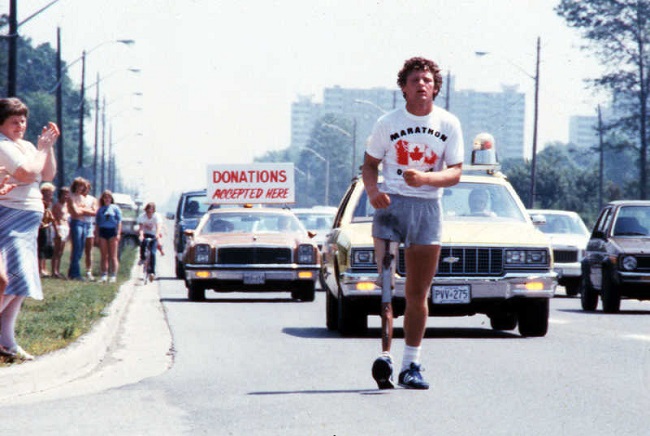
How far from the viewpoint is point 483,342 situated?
13.8 meters

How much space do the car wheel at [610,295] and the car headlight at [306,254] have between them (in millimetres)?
4417

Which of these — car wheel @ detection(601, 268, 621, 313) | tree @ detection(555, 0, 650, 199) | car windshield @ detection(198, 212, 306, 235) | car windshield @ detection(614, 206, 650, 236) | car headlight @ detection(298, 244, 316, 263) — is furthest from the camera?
tree @ detection(555, 0, 650, 199)

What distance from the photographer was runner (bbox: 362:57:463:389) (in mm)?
9406

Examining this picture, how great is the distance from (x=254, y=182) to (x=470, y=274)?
2000cm

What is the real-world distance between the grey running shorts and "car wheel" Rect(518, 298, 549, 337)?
5121mm

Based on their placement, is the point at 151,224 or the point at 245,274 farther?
the point at 151,224

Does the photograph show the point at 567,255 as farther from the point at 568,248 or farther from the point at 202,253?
the point at 202,253

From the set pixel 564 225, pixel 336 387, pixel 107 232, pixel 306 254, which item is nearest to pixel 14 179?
pixel 336 387

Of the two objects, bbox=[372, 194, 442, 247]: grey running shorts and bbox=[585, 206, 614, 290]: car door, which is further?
bbox=[585, 206, 614, 290]: car door

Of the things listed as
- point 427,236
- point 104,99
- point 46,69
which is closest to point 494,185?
point 427,236

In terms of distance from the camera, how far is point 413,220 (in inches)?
372

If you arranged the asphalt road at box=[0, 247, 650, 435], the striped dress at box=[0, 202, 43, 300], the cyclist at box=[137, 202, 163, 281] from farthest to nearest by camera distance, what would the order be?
the cyclist at box=[137, 202, 163, 281]
the striped dress at box=[0, 202, 43, 300]
the asphalt road at box=[0, 247, 650, 435]

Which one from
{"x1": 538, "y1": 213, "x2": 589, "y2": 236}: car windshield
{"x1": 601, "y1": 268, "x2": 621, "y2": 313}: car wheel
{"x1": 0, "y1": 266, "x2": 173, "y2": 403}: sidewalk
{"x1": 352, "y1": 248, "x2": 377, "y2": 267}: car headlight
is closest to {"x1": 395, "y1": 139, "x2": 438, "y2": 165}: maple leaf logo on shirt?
{"x1": 0, "y1": 266, "x2": 173, "y2": 403}: sidewalk

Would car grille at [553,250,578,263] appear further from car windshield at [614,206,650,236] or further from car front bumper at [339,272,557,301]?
car front bumper at [339,272,557,301]
